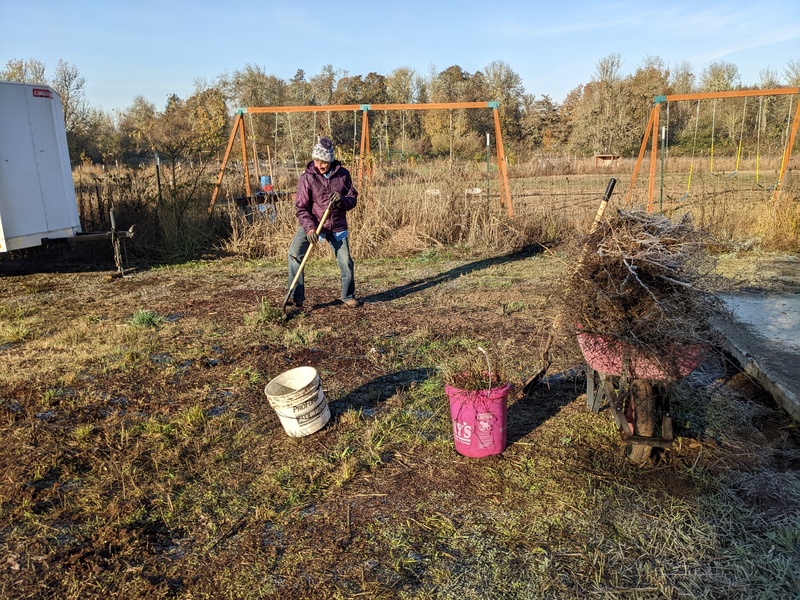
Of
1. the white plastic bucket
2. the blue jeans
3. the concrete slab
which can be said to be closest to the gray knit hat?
the blue jeans

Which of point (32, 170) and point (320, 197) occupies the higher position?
point (32, 170)

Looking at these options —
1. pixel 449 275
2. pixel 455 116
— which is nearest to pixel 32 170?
pixel 449 275

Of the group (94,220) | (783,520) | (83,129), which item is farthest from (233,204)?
(83,129)

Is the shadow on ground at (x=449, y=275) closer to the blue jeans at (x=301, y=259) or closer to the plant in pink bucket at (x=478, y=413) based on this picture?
the blue jeans at (x=301, y=259)

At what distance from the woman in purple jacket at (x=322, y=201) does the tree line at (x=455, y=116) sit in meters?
5.79

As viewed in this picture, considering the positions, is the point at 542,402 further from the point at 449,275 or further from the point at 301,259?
the point at 449,275

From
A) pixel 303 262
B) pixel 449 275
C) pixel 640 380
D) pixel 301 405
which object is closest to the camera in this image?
pixel 640 380

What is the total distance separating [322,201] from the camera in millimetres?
6840

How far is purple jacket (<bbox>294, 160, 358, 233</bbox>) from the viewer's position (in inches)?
268

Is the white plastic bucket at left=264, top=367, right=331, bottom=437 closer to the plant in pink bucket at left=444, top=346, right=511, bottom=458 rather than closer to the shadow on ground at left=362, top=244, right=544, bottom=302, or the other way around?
the plant in pink bucket at left=444, top=346, right=511, bottom=458

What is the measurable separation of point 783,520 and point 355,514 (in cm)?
220

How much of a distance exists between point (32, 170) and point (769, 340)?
9.70 m

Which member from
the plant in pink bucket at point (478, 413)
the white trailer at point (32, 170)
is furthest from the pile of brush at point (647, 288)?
the white trailer at point (32, 170)

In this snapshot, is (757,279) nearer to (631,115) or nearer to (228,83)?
(631,115)
